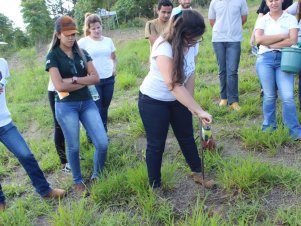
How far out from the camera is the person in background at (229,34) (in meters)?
4.65

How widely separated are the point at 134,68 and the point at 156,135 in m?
5.71

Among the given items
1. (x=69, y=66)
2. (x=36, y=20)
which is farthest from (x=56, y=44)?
(x=36, y=20)

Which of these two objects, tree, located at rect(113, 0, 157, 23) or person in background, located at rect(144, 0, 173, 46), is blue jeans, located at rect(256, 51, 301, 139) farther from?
tree, located at rect(113, 0, 157, 23)

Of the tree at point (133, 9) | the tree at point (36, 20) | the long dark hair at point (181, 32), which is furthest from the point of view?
the tree at point (36, 20)

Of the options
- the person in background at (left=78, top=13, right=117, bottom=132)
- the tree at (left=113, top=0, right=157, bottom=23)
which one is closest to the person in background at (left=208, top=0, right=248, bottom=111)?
the person in background at (left=78, top=13, right=117, bottom=132)

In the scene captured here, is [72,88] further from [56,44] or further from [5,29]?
[5,29]

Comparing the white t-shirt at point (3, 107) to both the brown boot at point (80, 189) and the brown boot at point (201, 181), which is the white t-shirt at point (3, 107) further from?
the brown boot at point (201, 181)

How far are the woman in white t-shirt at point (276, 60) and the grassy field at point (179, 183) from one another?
8.3 inches

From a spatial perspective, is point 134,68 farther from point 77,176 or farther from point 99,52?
point 77,176

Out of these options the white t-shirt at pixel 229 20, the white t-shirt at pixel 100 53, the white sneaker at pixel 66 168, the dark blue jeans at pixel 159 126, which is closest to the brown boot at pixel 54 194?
the white sneaker at pixel 66 168

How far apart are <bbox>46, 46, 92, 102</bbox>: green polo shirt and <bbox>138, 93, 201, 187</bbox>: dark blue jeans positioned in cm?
63

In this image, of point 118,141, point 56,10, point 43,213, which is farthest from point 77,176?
point 56,10

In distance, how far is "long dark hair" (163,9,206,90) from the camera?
2570 millimetres

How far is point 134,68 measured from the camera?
Answer: 8.53 m
